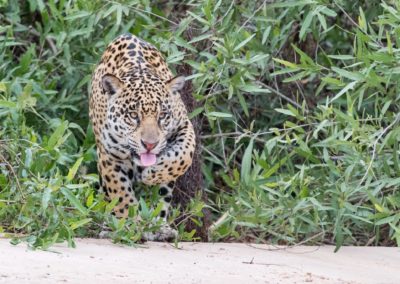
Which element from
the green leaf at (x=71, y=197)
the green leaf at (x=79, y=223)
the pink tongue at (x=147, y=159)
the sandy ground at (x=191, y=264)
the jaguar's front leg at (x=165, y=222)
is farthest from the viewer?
the pink tongue at (x=147, y=159)

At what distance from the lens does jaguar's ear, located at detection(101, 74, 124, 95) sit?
29.6ft

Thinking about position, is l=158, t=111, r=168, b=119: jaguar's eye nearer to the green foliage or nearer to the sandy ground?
the green foliage

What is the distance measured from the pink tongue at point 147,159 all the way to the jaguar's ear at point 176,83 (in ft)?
1.89

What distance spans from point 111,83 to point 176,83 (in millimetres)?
→ 430

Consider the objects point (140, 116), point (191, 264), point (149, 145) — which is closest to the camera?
point (191, 264)

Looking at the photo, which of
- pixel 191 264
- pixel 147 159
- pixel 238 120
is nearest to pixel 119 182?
pixel 147 159

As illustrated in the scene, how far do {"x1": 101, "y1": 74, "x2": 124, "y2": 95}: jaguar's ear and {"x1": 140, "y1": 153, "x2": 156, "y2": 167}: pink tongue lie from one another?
591 mm

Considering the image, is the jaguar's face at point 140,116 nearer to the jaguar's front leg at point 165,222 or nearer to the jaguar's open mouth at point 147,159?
the jaguar's open mouth at point 147,159

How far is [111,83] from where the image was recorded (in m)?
9.05

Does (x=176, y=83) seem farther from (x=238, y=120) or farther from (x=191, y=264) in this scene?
(x=238, y=120)

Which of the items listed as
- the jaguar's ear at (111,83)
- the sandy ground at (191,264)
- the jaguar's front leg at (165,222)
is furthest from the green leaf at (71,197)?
the jaguar's ear at (111,83)

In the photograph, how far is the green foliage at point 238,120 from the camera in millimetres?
8125

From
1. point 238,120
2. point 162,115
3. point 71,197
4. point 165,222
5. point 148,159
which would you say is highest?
point 71,197

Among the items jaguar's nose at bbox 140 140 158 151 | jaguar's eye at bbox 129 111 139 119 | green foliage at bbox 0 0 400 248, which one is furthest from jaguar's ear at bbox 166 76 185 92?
jaguar's nose at bbox 140 140 158 151
